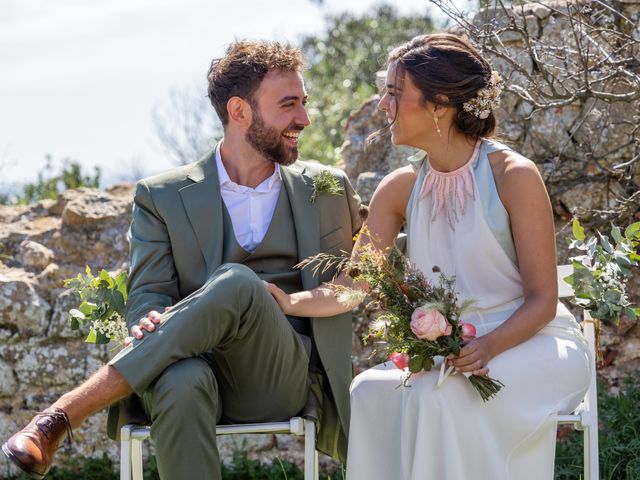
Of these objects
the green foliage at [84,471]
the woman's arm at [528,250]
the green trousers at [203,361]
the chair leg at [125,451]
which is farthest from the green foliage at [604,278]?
the green foliage at [84,471]

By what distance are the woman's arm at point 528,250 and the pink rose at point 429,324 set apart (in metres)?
0.24

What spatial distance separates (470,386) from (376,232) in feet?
2.69

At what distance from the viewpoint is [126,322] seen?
4125 millimetres

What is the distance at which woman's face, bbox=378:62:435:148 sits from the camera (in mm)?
3816

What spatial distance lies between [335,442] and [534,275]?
981 mm

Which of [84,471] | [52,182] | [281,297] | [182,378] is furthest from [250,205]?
[52,182]

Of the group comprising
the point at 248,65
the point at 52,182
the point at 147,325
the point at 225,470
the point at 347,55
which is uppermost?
the point at 347,55

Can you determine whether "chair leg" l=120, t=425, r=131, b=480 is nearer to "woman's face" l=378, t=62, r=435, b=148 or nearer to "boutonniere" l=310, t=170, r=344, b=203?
"boutonniere" l=310, t=170, r=344, b=203

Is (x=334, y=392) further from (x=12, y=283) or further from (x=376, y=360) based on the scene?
(x=12, y=283)

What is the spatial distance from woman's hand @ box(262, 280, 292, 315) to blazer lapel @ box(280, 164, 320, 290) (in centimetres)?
18

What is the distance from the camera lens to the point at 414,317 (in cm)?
333

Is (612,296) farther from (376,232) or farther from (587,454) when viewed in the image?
(376,232)

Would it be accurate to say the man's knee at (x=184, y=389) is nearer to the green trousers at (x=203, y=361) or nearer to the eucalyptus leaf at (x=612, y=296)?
the green trousers at (x=203, y=361)

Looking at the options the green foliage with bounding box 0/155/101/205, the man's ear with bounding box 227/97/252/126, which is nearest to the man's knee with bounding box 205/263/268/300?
the man's ear with bounding box 227/97/252/126
